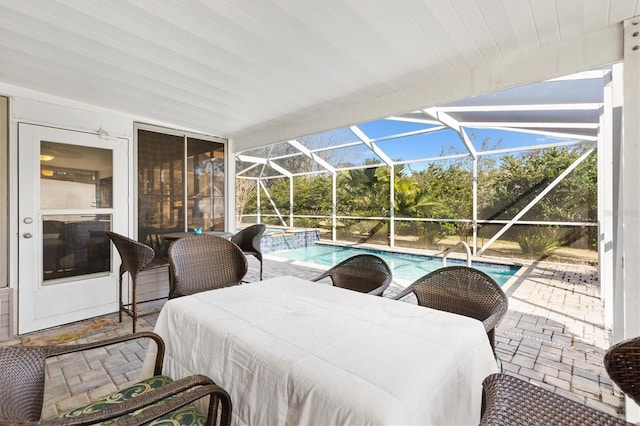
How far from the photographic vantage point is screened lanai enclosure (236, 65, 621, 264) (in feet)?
16.8

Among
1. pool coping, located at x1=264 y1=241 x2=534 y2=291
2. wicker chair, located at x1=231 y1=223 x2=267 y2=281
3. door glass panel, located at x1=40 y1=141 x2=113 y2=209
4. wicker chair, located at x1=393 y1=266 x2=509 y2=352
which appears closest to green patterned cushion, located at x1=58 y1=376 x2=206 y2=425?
wicker chair, located at x1=393 y1=266 x2=509 y2=352

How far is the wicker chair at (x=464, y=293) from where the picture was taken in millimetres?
1914

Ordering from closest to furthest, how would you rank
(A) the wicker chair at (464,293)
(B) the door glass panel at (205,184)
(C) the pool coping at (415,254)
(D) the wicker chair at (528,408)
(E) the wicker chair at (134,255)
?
(D) the wicker chair at (528,408)
(A) the wicker chair at (464,293)
(E) the wicker chair at (134,255)
(B) the door glass panel at (205,184)
(C) the pool coping at (415,254)

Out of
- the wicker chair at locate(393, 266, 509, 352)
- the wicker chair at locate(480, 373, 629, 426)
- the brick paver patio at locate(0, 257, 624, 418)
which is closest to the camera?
the wicker chair at locate(480, 373, 629, 426)

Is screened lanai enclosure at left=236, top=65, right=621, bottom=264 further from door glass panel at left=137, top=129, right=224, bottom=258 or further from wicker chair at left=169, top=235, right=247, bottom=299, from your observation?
wicker chair at left=169, top=235, right=247, bottom=299

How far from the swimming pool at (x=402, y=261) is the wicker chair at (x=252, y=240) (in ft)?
8.57

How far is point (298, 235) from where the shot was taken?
10891 millimetres

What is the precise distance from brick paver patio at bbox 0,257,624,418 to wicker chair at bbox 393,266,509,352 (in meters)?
1.00

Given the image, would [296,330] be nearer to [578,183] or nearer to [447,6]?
[447,6]

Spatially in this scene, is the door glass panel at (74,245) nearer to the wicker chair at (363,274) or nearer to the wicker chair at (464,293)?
the wicker chair at (363,274)

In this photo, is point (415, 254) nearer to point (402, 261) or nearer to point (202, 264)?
point (402, 261)

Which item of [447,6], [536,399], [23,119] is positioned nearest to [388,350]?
[536,399]

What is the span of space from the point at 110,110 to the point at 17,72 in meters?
1.03

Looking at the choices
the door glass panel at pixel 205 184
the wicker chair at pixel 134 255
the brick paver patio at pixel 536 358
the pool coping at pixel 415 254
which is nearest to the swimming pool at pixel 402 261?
the pool coping at pixel 415 254
